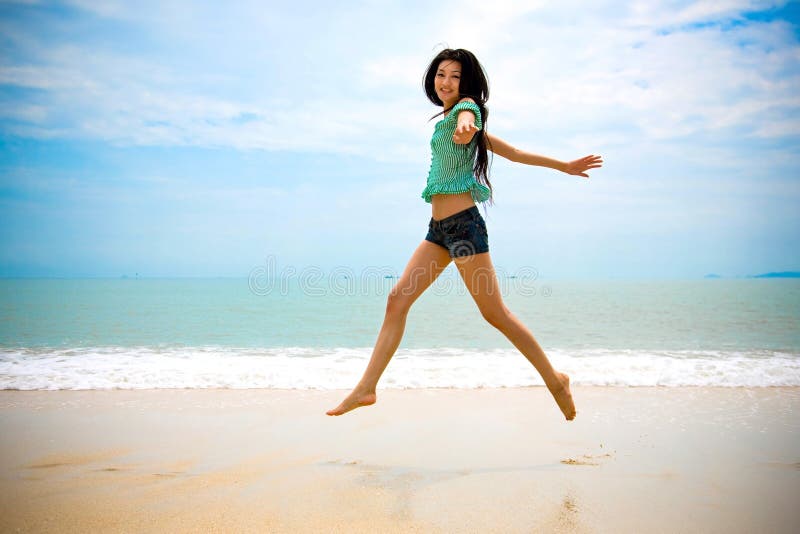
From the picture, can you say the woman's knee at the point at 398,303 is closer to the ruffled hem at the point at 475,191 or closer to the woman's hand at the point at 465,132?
the ruffled hem at the point at 475,191

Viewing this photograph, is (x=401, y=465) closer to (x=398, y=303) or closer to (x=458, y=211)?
(x=398, y=303)

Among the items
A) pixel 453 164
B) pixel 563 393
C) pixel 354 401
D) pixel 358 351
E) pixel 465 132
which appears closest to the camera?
pixel 465 132

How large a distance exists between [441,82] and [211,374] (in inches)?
192

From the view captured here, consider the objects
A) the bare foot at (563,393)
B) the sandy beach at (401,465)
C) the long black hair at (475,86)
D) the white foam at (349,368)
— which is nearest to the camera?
the sandy beach at (401,465)

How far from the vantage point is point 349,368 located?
7.20 metres

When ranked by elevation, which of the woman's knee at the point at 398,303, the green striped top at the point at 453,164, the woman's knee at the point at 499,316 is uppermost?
the green striped top at the point at 453,164

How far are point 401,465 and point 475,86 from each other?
229 centimetres

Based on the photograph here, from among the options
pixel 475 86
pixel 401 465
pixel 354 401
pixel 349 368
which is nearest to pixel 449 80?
pixel 475 86

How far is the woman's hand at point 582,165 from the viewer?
3.02 metres

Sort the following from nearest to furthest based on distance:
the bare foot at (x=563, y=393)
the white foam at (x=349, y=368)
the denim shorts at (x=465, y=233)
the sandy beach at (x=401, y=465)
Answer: the sandy beach at (x=401, y=465)
the denim shorts at (x=465, y=233)
the bare foot at (x=563, y=393)
the white foam at (x=349, y=368)

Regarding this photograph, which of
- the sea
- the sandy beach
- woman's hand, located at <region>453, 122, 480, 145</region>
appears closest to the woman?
woman's hand, located at <region>453, 122, 480, 145</region>

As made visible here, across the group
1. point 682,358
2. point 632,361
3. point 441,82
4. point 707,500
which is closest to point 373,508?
point 707,500

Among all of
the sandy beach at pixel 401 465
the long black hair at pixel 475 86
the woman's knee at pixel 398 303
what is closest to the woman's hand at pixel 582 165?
the long black hair at pixel 475 86

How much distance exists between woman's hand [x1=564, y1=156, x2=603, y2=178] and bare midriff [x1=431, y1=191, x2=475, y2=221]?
0.65 m
